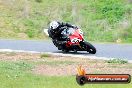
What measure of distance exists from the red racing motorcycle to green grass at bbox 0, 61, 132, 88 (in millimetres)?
5854

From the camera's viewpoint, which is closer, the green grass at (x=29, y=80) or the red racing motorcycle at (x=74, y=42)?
the green grass at (x=29, y=80)

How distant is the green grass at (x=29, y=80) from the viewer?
9.04 meters

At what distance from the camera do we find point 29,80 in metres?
9.95

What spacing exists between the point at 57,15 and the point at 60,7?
1.35 m

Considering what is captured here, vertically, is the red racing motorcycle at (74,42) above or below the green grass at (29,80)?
below

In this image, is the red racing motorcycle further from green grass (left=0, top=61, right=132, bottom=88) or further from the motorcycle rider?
green grass (left=0, top=61, right=132, bottom=88)

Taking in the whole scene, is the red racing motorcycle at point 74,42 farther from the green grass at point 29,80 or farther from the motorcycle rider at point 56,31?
the green grass at point 29,80

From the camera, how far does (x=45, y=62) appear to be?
13945mm

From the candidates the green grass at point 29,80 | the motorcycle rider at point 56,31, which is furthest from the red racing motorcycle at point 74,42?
the green grass at point 29,80

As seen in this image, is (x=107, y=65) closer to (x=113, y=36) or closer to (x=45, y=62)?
(x=45, y=62)

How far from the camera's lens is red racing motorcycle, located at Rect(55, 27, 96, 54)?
17.9 metres

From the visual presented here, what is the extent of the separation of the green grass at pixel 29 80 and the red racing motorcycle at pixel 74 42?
5.85 metres

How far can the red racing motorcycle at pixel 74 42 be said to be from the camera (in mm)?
17922

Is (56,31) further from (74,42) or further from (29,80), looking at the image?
(29,80)
